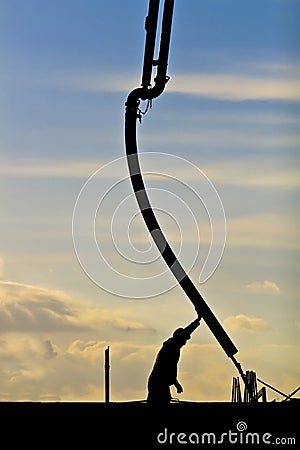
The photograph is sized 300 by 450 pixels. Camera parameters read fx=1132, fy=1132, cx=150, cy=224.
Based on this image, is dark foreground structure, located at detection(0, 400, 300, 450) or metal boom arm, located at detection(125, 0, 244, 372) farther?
metal boom arm, located at detection(125, 0, 244, 372)

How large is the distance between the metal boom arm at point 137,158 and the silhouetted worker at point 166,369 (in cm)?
243

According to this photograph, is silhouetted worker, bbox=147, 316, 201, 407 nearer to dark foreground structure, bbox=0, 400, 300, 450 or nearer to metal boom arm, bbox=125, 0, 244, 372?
dark foreground structure, bbox=0, 400, 300, 450

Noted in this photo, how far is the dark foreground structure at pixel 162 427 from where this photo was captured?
74.2 feet

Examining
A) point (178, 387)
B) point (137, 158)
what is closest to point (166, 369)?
point (178, 387)

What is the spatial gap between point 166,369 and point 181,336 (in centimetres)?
74

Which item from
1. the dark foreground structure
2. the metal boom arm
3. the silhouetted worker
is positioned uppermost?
the metal boom arm

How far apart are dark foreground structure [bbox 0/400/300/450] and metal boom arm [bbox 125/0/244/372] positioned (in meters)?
2.31

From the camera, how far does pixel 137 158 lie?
25.2m

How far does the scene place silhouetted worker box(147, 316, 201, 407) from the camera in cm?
2270

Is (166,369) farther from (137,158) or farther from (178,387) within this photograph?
(137,158)

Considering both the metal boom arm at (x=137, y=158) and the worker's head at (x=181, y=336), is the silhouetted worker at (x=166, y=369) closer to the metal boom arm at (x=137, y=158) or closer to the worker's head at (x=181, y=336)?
the worker's head at (x=181, y=336)

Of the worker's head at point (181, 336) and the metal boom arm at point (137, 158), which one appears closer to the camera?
the worker's head at point (181, 336)

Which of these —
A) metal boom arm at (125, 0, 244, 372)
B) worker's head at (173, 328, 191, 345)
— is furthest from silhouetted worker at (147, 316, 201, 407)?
metal boom arm at (125, 0, 244, 372)

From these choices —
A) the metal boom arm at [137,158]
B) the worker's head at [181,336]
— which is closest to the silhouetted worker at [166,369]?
the worker's head at [181,336]
